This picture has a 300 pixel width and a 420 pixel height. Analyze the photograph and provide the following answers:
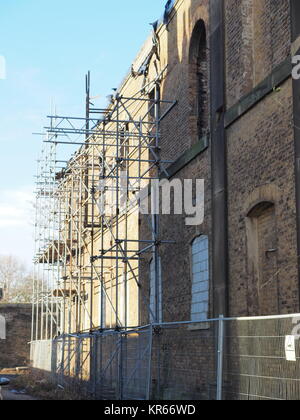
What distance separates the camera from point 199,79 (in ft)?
60.1

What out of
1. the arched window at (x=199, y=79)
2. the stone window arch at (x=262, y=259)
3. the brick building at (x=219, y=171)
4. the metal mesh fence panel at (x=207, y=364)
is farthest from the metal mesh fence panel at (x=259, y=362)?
the arched window at (x=199, y=79)

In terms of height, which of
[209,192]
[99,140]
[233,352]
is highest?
[99,140]

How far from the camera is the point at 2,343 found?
127 feet

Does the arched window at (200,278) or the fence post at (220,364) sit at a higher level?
the arched window at (200,278)

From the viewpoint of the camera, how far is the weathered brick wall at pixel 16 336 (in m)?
38.5

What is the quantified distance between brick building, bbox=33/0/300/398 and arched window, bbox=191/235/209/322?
0.02m

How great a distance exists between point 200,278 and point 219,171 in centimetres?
266

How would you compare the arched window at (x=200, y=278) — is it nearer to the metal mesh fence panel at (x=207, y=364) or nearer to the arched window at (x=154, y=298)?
the metal mesh fence panel at (x=207, y=364)

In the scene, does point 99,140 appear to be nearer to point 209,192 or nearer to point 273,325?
point 209,192

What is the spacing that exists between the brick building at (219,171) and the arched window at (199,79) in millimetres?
25

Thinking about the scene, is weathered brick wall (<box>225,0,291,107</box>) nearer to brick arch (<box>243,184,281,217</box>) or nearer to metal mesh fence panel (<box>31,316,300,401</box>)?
brick arch (<box>243,184,281,217</box>)
